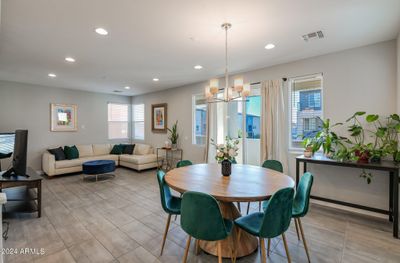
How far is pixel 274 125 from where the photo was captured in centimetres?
409

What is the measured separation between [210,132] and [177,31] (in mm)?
2969

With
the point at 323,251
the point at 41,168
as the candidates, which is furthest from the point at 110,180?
the point at 323,251

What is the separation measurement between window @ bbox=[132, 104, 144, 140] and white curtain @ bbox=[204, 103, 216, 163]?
11.5 feet

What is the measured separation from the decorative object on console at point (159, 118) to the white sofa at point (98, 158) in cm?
75

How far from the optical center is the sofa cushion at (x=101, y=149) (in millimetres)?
6805

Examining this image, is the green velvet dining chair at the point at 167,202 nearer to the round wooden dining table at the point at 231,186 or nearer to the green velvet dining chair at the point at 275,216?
the round wooden dining table at the point at 231,186

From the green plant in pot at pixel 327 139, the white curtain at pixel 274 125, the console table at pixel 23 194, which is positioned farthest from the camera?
the white curtain at pixel 274 125

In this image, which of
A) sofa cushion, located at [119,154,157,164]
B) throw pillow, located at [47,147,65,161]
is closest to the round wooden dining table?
sofa cushion, located at [119,154,157,164]

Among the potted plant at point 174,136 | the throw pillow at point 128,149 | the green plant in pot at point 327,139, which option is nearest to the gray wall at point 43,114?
the throw pillow at point 128,149

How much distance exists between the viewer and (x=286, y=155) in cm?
398

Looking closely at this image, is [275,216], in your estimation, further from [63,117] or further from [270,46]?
[63,117]

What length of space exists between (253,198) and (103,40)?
3.04 m

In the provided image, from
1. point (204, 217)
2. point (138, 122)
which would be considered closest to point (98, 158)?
point (138, 122)

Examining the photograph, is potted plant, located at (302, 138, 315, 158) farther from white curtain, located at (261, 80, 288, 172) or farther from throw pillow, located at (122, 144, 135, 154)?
throw pillow, located at (122, 144, 135, 154)
